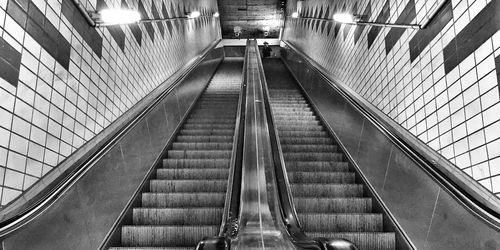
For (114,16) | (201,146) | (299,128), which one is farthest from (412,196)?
(299,128)

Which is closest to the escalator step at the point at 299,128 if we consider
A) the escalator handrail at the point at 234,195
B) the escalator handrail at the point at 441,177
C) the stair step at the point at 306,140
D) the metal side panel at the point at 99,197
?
the stair step at the point at 306,140

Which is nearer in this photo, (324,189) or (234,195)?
(234,195)

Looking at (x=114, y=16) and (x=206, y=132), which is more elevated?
(x=114, y=16)

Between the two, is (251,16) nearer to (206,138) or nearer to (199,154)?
(206,138)

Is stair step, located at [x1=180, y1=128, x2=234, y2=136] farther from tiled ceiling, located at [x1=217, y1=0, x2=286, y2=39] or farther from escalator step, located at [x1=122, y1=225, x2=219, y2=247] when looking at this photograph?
tiled ceiling, located at [x1=217, y1=0, x2=286, y2=39]

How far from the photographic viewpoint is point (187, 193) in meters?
3.62

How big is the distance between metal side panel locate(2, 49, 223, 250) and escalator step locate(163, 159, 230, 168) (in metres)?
0.19

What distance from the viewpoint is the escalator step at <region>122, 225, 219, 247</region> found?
3023mm

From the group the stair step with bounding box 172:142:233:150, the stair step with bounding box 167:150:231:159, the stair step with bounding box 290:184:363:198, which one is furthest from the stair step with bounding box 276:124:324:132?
the stair step with bounding box 290:184:363:198

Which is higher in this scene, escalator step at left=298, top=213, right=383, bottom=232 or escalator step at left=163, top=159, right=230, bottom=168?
escalator step at left=163, top=159, right=230, bottom=168

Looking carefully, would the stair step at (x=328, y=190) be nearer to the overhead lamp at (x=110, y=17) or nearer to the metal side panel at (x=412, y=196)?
the metal side panel at (x=412, y=196)

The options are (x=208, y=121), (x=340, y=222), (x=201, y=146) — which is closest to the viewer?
(x=340, y=222)

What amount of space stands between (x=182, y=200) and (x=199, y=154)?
3.88ft

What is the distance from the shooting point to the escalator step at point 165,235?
9.92ft
